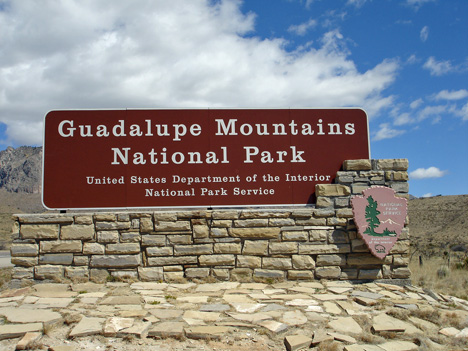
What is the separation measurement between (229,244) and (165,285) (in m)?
1.24

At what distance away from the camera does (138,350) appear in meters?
3.90

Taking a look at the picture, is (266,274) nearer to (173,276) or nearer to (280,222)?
(280,222)

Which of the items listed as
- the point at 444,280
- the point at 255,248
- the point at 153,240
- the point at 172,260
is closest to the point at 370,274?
the point at 255,248

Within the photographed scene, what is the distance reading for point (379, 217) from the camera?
6.81 metres

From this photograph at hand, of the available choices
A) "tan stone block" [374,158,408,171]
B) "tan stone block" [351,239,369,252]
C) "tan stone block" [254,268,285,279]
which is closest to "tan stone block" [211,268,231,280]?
"tan stone block" [254,268,285,279]

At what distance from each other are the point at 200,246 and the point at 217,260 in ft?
1.21

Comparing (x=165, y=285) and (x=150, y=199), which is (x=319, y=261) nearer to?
(x=165, y=285)

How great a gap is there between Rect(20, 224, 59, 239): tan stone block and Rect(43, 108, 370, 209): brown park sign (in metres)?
0.44

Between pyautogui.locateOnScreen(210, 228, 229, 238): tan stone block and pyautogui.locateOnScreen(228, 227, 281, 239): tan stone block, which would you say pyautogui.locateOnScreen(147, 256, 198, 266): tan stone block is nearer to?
pyautogui.locateOnScreen(210, 228, 229, 238): tan stone block

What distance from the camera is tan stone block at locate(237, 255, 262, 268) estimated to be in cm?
671

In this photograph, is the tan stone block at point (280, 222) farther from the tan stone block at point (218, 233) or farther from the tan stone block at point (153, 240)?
the tan stone block at point (153, 240)

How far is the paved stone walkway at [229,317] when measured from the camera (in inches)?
161

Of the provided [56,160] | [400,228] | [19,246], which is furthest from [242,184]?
[19,246]

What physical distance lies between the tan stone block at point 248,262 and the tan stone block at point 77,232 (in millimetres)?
2514
